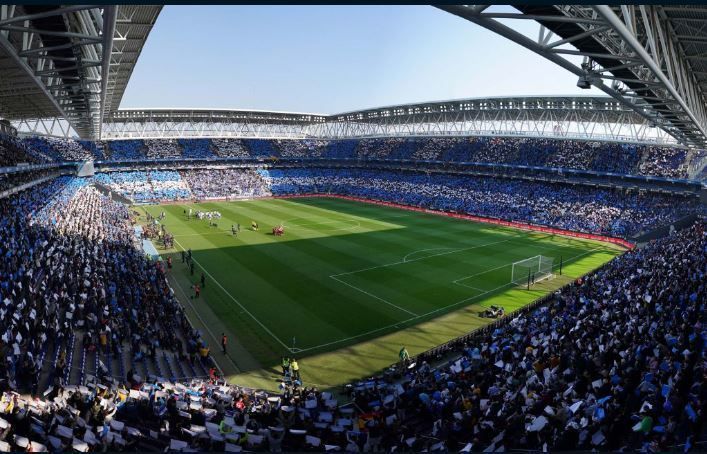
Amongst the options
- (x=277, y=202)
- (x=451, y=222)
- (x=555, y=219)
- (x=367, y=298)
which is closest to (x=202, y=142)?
(x=277, y=202)

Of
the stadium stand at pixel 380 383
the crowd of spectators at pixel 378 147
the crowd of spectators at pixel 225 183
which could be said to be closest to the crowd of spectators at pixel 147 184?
the crowd of spectators at pixel 225 183

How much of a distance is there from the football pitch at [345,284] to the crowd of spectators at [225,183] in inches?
844

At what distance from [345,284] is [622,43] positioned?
69.1 ft

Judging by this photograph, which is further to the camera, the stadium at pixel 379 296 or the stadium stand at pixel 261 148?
the stadium stand at pixel 261 148

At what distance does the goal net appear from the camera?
31797mm

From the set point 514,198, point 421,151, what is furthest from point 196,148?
point 514,198

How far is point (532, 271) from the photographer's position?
1298 inches

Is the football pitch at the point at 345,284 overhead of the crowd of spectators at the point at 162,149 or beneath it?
beneath

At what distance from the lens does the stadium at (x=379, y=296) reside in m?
10.4

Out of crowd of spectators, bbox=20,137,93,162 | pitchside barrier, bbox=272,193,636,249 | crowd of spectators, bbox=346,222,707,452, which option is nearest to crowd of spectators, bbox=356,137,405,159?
pitchside barrier, bbox=272,193,636,249

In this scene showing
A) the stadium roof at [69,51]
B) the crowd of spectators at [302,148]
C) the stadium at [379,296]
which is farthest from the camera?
the crowd of spectators at [302,148]

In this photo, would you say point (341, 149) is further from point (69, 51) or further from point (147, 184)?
point (69, 51)

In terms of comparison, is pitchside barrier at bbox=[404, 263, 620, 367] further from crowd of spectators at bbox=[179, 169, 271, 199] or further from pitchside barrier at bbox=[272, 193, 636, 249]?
crowd of spectators at bbox=[179, 169, 271, 199]

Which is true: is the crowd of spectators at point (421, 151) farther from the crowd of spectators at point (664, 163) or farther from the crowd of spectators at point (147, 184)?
the crowd of spectators at point (147, 184)
